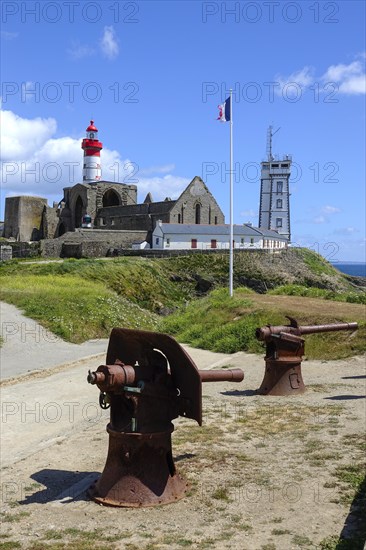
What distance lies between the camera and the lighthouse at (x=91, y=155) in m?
64.2

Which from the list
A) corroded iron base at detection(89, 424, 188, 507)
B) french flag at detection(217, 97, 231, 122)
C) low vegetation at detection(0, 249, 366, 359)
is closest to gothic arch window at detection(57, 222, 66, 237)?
low vegetation at detection(0, 249, 366, 359)

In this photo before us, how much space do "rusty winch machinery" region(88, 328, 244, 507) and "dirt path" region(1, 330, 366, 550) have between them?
7.1 inches

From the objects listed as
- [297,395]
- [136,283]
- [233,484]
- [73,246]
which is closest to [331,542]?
[233,484]

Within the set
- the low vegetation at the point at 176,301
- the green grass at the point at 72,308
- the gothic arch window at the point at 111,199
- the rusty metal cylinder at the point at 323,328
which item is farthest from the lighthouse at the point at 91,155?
the rusty metal cylinder at the point at 323,328

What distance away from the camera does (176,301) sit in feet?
127

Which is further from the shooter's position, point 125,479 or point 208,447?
point 208,447

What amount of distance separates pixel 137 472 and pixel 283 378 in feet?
18.3

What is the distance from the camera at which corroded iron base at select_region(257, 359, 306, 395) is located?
1097 cm

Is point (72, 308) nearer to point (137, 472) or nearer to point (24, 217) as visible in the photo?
point (137, 472)

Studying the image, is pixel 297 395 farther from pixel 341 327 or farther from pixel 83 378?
pixel 83 378

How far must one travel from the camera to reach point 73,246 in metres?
46.2

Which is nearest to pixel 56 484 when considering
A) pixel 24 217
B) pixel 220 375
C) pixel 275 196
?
pixel 220 375

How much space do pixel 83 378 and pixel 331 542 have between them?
9398mm

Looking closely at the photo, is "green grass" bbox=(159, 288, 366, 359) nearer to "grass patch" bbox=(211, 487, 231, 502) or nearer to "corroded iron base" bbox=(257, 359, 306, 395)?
"corroded iron base" bbox=(257, 359, 306, 395)
